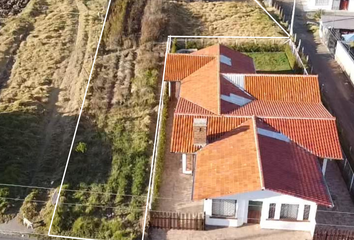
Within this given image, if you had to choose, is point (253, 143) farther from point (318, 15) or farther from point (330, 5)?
point (330, 5)

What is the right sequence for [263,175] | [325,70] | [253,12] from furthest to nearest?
[253,12] → [325,70] → [263,175]

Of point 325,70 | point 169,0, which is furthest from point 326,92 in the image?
point 169,0

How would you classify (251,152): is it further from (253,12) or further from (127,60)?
(253,12)

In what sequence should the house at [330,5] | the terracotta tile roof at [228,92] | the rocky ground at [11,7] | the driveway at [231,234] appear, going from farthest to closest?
the rocky ground at [11,7] → the house at [330,5] → the terracotta tile roof at [228,92] → the driveway at [231,234]

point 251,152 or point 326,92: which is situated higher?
point 251,152

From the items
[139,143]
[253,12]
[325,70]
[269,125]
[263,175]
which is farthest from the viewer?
[253,12]

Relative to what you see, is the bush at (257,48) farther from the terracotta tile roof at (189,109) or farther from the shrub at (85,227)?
the shrub at (85,227)

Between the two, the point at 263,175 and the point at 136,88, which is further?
the point at 136,88

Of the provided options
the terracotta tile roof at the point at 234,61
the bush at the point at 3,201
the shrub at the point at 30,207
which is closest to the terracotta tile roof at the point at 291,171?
the terracotta tile roof at the point at 234,61
